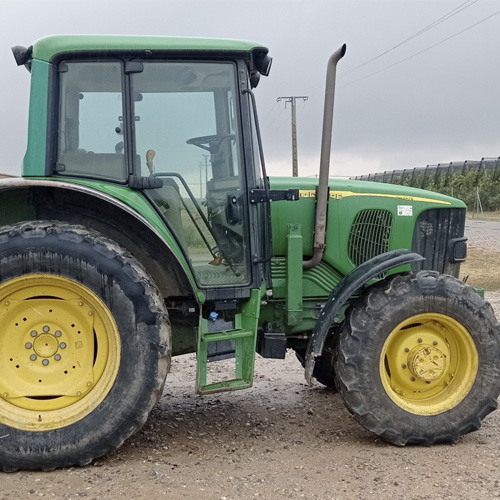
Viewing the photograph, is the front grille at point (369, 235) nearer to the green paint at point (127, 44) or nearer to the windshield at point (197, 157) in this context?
the windshield at point (197, 157)

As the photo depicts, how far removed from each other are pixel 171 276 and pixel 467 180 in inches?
1445

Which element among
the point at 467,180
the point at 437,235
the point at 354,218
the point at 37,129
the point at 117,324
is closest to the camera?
the point at 117,324

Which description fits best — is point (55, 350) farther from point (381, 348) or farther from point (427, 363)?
point (427, 363)

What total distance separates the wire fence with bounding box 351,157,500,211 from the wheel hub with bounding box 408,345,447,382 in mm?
27272

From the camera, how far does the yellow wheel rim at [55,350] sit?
376 centimetres

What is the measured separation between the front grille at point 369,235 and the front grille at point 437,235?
251mm

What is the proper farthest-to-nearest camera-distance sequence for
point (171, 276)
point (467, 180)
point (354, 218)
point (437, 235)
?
point (467, 180) < point (437, 235) < point (354, 218) < point (171, 276)

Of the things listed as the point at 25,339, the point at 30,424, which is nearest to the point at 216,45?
the point at 25,339

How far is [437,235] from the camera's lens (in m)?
4.94

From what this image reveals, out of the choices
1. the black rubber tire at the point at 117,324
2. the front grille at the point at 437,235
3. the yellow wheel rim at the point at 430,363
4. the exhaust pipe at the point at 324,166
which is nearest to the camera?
the black rubber tire at the point at 117,324

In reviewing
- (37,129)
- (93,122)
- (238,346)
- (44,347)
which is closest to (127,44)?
(93,122)

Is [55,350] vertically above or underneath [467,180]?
above

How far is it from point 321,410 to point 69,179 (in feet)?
8.40

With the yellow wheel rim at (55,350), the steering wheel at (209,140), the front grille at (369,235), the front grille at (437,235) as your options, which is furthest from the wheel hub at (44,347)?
the front grille at (437,235)
